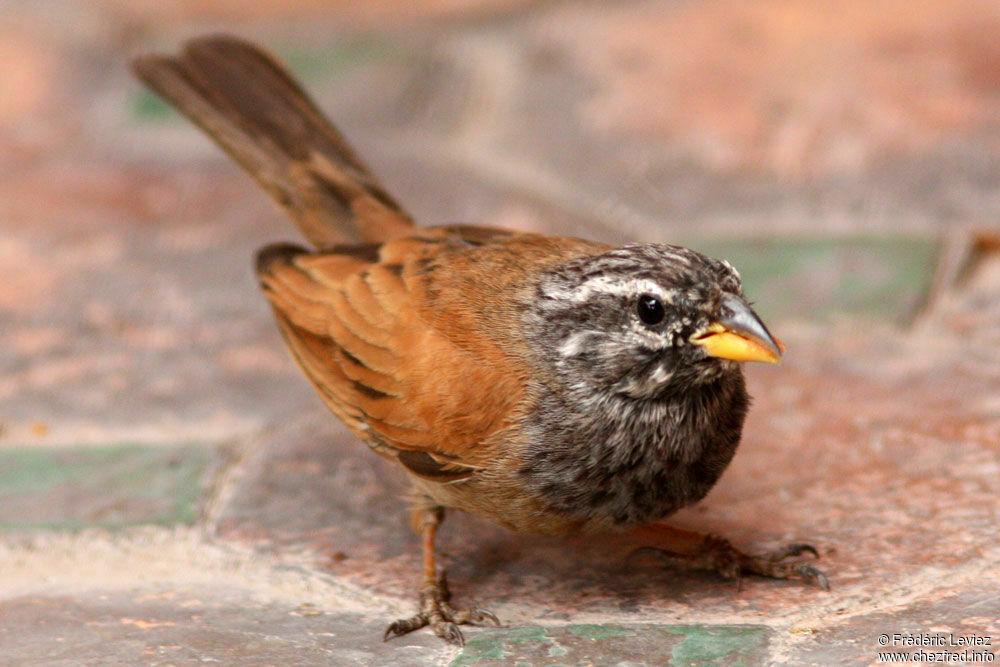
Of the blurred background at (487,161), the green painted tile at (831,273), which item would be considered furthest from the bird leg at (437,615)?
the green painted tile at (831,273)

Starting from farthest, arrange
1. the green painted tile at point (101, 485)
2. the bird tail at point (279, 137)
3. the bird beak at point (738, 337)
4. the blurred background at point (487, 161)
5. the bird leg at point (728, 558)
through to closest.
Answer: the blurred background at point (487, 161)
the bird tail at point (279, 137)
the green painted tile at point (101, 485)
the bird leg at point (728, 558)
the bird beak at point (738, 337)

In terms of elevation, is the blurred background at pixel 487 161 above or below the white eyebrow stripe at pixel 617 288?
above

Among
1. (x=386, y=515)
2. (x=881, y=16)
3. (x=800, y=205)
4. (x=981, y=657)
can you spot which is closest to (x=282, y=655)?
(x=386, y=515)

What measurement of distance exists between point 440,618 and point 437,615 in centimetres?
1

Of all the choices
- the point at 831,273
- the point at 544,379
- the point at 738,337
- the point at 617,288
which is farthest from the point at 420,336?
the point at 831,273

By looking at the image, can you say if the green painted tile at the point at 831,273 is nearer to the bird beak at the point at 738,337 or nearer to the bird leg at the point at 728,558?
the bird leg at the point at 728,558

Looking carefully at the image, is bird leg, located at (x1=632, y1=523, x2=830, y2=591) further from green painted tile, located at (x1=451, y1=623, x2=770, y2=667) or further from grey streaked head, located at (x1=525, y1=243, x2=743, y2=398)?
grey streaked head, located at (x1=525, y1=243, x2=743, y2=398)

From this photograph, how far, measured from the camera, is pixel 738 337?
3033 mm

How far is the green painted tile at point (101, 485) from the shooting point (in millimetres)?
3643

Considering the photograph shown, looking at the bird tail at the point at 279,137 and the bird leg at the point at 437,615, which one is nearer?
the bird leg at the point at 437,615

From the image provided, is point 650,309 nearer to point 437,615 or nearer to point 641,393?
point 641,393

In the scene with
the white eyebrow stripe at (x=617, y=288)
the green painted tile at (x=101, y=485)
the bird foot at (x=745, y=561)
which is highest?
the white eyebrow stripe at (x=617, y=288)

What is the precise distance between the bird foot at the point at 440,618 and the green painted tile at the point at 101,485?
0.82 meters

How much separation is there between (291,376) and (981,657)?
2.56m
